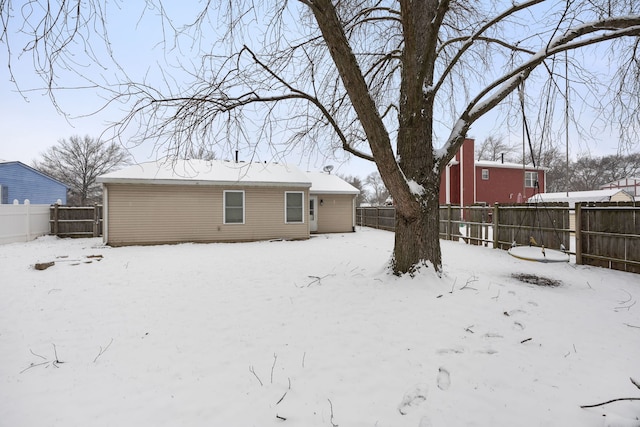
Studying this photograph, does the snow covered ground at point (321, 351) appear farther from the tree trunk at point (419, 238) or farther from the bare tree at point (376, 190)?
the bare tree at point (376, 190)

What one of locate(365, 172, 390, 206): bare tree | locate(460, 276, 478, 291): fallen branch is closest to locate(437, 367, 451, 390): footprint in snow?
locate(460, 276, 478, 291): fallen branch

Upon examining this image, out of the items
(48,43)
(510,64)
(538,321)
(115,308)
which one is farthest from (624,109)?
(115,308)

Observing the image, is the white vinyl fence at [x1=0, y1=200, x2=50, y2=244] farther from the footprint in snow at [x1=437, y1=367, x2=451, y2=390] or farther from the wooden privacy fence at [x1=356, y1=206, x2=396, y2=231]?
the wooden privacy fence at [x1=356, y1=206, x2=396, y2=231]

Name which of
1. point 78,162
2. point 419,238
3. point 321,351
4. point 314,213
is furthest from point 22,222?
point 78,162

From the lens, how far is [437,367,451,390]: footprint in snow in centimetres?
225

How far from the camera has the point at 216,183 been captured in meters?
10.8

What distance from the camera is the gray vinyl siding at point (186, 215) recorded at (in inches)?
401

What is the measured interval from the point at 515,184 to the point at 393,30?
22009mm

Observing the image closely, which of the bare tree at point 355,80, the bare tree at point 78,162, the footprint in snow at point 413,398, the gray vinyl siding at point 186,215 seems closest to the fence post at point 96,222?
the gray vinyl siding at point 186,215

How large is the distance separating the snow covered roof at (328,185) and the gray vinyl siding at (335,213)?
1.29ft

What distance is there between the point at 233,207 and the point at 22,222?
26.6 feet

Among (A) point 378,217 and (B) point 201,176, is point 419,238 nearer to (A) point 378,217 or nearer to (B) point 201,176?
(B) point 201,176

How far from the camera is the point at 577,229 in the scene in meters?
6.51

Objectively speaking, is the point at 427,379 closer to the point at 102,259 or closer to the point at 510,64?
the point at 510,64
